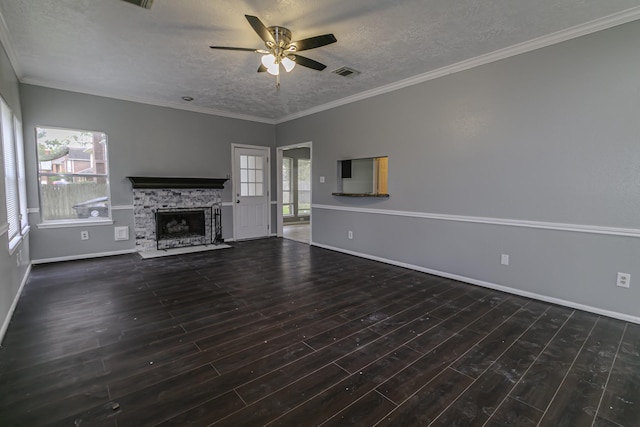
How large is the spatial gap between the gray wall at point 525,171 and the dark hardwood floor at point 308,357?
47 centimetres

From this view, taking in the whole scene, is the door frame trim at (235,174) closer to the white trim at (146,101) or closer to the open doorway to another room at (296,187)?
the white trim at (146,101)

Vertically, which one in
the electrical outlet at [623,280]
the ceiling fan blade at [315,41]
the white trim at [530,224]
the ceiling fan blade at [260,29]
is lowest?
the electrical outlet at [623,280]

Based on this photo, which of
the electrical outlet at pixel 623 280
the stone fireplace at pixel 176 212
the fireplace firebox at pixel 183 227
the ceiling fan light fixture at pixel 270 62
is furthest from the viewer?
the fireplace firebox at pixel 183 227

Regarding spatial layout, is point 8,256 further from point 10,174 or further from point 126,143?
point 126,143

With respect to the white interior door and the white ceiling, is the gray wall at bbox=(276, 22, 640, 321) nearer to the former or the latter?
the white ceiling

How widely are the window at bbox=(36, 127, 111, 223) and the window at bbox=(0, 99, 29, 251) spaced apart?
353mm

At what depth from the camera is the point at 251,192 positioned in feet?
23.0

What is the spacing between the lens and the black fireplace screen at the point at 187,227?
5.74 metres

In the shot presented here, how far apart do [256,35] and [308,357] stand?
310 centimetres

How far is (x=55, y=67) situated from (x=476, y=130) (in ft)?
18.2

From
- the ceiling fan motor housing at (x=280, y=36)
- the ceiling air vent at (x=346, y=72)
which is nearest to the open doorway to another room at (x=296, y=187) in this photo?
the ceiling air vent at (x=346, y=72)

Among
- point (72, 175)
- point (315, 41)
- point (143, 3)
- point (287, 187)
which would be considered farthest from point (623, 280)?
point (287, 187)

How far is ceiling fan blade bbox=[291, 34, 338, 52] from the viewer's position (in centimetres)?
258

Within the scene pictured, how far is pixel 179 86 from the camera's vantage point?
4691 mm
